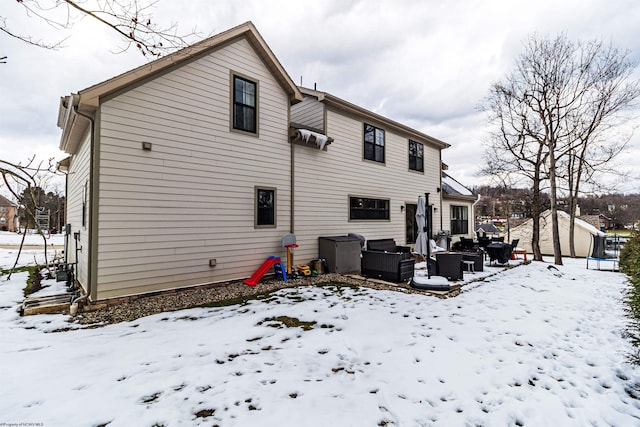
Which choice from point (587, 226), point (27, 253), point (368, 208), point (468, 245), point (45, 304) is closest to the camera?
point (45, 304)

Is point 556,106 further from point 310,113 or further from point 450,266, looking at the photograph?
point 310,113

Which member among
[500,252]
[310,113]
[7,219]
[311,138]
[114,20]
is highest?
[310,113]

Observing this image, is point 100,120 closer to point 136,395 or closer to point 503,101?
point 136,395

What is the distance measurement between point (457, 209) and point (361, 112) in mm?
9533

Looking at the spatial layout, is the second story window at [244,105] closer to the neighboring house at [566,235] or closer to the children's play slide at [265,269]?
the children's play slide at [265,269]

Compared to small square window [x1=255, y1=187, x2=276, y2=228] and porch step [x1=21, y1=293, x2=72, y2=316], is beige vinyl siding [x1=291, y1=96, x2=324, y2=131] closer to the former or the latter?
small square window [x1=255, y1=187, x2=276, y2=228]

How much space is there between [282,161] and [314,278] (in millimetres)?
3696

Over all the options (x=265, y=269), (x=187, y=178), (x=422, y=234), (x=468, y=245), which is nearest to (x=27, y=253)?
(x=187, y=178)

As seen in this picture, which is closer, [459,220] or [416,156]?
[416,156]

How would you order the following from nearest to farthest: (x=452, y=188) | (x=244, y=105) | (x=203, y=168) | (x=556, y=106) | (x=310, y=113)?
(x=203, y=168)
(x=244, y=105)
(x=310, y=113)
(x=556, y=106)
(x=452, y=188)

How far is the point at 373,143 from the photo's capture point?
11.4 m

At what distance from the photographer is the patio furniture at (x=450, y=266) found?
7.84 meters

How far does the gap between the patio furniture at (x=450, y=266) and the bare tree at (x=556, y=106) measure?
30.9ft

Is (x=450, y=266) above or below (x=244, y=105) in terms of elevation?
below
